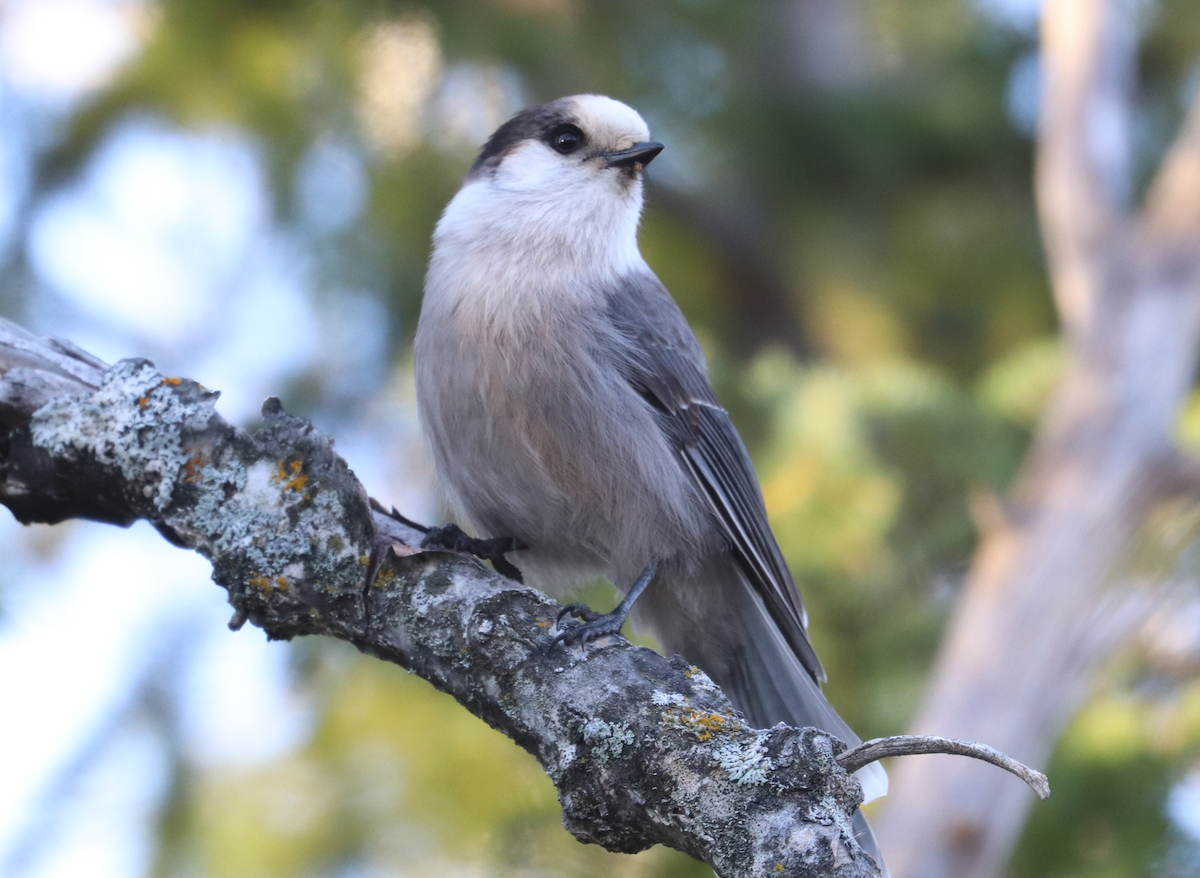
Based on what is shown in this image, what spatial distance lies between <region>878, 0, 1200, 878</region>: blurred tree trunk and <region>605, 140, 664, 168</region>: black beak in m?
1.41

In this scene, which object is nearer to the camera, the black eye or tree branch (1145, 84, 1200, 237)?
the black eye

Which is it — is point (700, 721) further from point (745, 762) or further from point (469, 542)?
point (469, 542)

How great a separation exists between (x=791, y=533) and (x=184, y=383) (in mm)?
1697

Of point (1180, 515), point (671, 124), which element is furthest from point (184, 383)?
point (1180, 515)

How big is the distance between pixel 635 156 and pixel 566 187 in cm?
18

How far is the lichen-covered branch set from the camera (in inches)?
57.2

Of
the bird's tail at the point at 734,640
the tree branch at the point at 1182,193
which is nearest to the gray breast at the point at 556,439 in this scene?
the bird's tail at the point at 734,640

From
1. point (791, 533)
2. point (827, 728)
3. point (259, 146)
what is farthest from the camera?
point (259, 146)

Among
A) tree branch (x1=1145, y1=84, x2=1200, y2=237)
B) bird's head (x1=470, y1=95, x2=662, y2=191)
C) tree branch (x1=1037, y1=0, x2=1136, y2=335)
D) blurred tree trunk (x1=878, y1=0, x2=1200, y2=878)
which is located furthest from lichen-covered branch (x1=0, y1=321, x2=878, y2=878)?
tree branch (x1=1145, y1=84, x2=1200, y2=237)

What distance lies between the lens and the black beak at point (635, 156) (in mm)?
2719

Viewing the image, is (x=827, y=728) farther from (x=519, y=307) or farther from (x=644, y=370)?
(x=519, y=307)

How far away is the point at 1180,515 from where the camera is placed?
330cm

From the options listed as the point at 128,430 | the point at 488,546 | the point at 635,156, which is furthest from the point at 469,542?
the point at 635,156

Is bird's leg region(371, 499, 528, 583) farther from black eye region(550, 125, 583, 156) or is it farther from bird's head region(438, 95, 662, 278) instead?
black eye region(550, 125, 583, 156)
